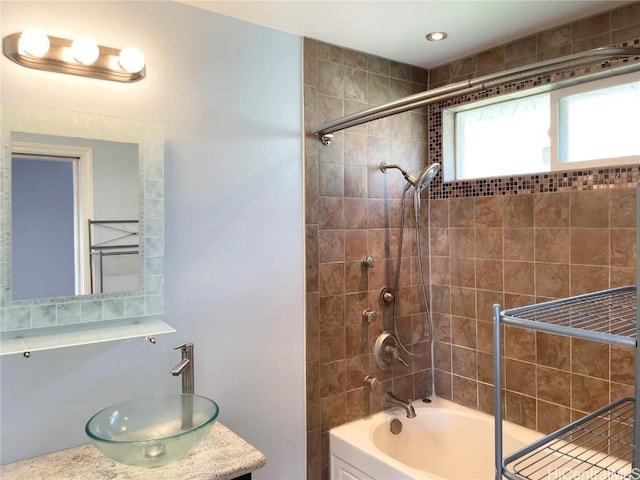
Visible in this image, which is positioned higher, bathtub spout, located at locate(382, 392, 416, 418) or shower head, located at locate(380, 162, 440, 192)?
shower head, located at locate(380, 162, 440, 192)

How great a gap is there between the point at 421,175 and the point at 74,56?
172 centimetres

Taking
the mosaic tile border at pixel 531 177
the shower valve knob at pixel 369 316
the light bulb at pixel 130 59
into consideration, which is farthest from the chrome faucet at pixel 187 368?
the mosaic tile border at pixel 531 177

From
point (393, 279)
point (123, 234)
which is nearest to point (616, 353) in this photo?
point (393, 279)

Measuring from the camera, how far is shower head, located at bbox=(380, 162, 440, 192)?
2.49 metres

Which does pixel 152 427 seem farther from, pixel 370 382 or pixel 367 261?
pixel 367 261

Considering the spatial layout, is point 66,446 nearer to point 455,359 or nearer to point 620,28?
point 455,359

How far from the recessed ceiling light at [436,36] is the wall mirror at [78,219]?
56.5 inches

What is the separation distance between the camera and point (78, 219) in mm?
1690

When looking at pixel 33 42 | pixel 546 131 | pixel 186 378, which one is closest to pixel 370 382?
pixel 186 378

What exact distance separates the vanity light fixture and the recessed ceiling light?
1.41 m

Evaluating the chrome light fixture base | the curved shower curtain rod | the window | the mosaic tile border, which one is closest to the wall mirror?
the chrome light fixture base

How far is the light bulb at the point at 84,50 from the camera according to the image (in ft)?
5.38

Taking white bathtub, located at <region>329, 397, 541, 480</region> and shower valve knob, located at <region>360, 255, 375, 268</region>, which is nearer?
white bathtub, located at <region>329, 397, 541, 480</region>

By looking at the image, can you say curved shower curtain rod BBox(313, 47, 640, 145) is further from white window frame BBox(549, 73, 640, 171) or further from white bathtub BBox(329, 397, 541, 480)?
white bathtub BBox(329, 397, 541, 480)
